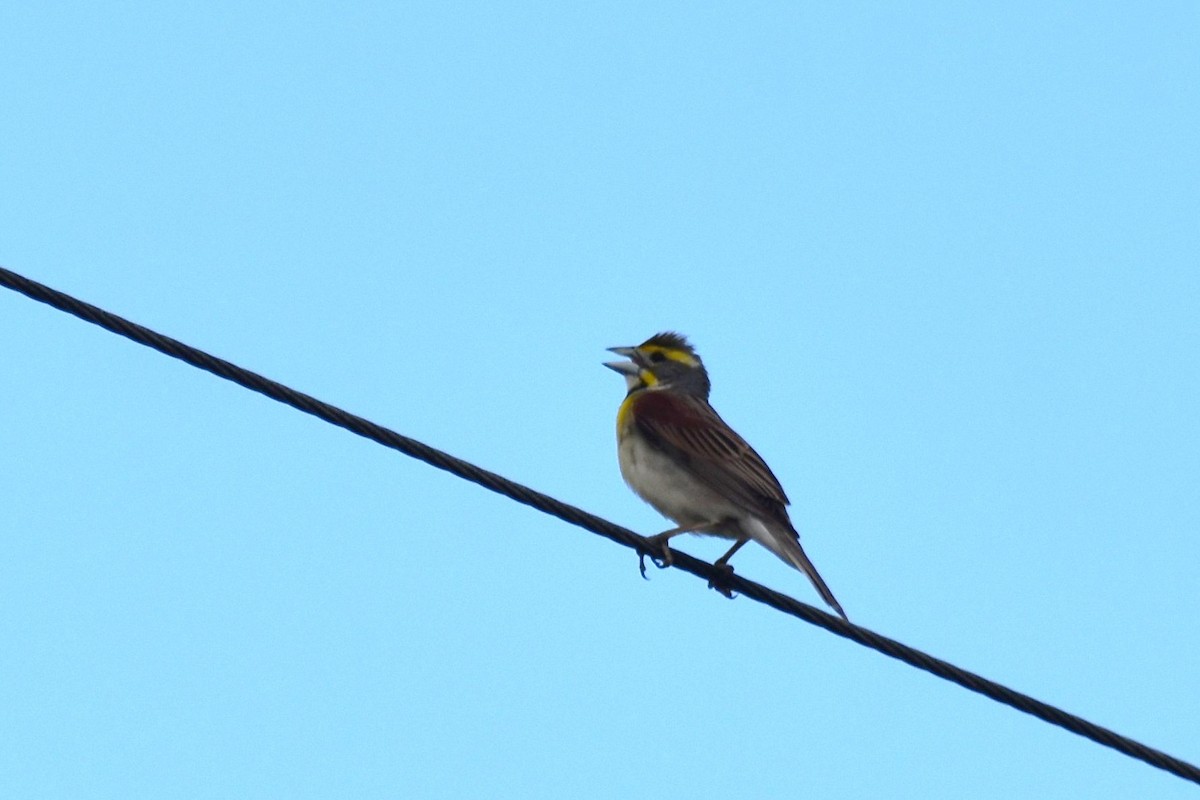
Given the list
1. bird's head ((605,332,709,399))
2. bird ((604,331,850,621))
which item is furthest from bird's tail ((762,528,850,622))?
bird's head ((605,332,709,399))

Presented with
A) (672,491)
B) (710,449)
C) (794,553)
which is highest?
(710,449)

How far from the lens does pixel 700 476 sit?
9125mm

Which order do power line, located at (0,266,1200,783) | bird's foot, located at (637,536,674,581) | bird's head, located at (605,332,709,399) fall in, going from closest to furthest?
power line, located at (0,266,1200,783)
bird's foot, located at (637,536,674,581)
bird's head, located at (605,332,709,399)

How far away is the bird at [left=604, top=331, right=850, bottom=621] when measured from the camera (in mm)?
8867

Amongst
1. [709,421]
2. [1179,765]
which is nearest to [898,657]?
[1179,765]

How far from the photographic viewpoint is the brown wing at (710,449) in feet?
29.6

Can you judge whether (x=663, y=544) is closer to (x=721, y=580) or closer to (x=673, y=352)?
(x=721, y=580)

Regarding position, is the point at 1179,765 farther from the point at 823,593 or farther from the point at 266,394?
the point at 266,394

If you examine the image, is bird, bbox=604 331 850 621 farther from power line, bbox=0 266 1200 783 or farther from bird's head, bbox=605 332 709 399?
power line, bbox=0 266 1200 783

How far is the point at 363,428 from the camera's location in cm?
603

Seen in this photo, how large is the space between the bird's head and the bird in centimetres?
53

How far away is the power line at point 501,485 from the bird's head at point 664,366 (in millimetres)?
4255

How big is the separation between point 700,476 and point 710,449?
0.22 m

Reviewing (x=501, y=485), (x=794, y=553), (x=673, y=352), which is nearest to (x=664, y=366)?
(x=673, y=352)
